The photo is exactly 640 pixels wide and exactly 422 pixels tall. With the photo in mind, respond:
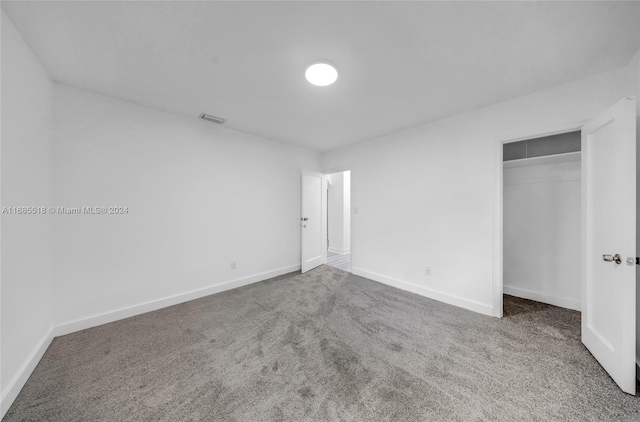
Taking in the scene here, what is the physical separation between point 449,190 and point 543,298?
1874 millimetres

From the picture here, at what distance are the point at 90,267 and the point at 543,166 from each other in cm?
559

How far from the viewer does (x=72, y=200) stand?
2.19 metres

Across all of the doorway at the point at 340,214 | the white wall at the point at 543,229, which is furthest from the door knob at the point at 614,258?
the doorway at the point at 340,214

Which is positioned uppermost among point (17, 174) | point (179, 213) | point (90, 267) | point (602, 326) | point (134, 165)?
point (134, 165)

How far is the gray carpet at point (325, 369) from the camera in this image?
4.41ft

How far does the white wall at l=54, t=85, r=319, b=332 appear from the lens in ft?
7.16

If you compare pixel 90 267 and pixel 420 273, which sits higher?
pixel 90 267

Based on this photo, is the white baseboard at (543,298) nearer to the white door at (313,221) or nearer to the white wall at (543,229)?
the white wall at (543,229)

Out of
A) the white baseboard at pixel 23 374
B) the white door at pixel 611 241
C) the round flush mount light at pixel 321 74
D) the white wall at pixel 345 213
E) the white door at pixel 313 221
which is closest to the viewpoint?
the white baseboard at pixel 23 374

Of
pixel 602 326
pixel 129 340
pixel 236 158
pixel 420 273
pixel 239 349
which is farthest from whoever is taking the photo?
pixel 236 158

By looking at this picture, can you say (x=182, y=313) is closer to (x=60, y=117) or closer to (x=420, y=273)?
(x=60, y=117)

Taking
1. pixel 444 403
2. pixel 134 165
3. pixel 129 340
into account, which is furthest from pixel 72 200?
pixel 444 403
